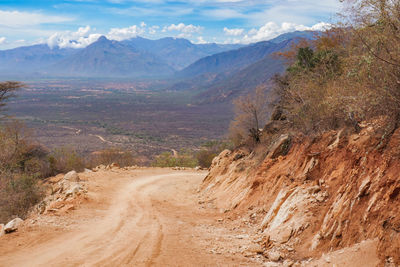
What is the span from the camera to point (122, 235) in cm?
1039

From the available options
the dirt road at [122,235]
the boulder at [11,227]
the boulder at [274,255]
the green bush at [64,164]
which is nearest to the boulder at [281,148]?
the dirt road at [122,235]

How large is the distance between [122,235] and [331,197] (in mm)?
6217

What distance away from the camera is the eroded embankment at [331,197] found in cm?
660

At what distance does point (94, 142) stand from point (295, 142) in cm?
6526

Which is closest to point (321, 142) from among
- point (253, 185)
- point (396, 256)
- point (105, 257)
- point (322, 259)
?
point (253, 185)

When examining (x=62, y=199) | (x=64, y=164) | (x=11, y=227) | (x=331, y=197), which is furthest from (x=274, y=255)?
(x=64, y=164)

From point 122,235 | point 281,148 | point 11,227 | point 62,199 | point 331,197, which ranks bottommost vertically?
point 62,199

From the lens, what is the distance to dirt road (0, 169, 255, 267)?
26.9 feet

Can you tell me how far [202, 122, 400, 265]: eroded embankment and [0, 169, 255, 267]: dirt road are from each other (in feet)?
4.70

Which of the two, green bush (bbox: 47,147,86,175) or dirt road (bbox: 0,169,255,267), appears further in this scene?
green bush (bbox: 47,147,86,175)

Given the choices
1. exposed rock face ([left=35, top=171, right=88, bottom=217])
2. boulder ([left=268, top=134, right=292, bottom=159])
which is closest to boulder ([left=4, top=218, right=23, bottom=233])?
exposed rock face ([left=35, top=171, right=88, bottom=217])

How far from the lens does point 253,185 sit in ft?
43.9

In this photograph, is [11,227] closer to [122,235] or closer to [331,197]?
[122,235]

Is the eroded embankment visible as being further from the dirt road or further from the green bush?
the green bush
